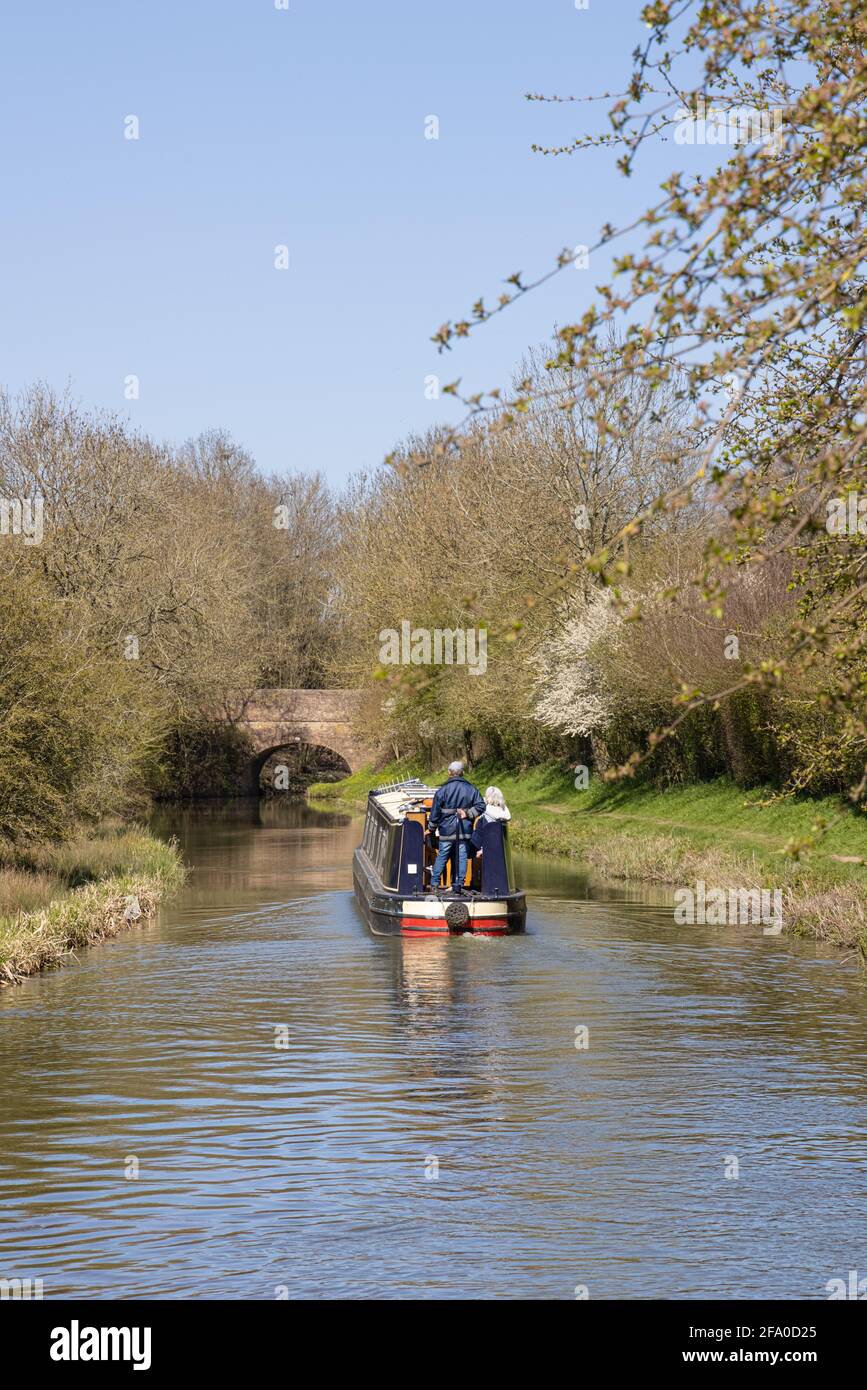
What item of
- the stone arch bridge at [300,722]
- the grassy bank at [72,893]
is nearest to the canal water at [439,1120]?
the grassy bank at [72,893]

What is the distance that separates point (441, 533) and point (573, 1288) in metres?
41.1

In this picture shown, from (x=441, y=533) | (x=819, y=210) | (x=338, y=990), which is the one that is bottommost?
(x=338, y=990)

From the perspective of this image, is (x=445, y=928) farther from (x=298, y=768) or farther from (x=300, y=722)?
(x=298, y=768)

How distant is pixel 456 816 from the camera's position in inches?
807

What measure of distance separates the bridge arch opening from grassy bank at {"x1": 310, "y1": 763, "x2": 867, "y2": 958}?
23.5m

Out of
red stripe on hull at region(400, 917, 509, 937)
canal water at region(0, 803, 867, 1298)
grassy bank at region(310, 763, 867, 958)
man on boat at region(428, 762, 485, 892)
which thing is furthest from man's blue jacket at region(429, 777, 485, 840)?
grassy bank at region(310, 763, 867, 958)

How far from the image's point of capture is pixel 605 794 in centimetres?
3984

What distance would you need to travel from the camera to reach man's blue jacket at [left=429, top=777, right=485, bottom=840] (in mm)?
20344

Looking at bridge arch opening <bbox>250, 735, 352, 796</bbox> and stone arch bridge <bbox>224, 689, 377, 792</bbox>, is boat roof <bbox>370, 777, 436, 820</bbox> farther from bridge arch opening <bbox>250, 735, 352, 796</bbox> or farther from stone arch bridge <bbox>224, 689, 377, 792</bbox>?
bridge arch opening <bbox>250, 735, 352, 796</bbox>

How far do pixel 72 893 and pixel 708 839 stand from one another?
1242 centimetres

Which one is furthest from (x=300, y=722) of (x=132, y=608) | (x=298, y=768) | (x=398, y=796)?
(x=398, y=796)

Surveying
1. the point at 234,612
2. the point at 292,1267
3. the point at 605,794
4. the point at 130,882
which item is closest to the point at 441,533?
the point at 234,612

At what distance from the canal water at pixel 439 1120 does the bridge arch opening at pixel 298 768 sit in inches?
1865
